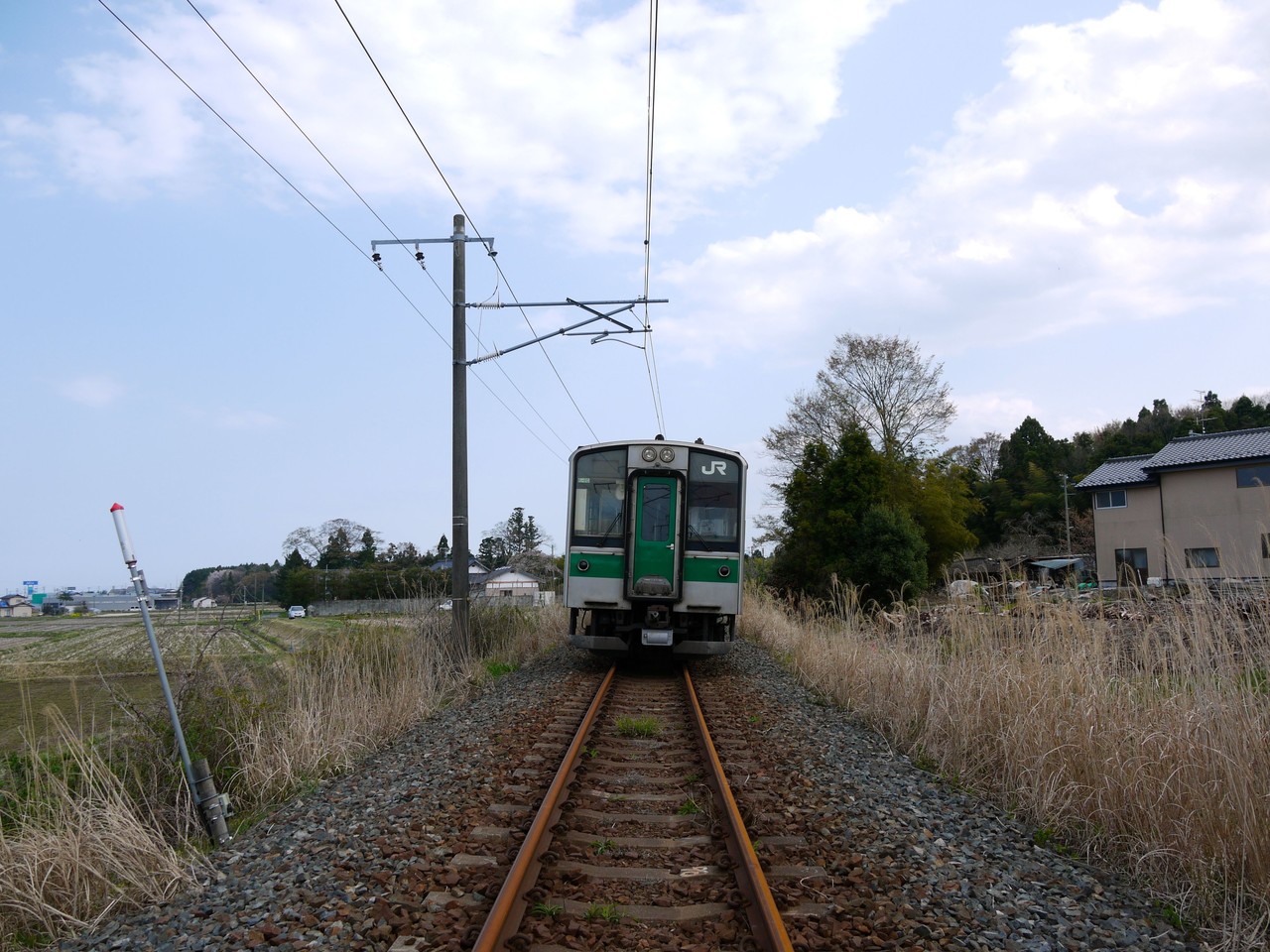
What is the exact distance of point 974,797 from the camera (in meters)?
5.32

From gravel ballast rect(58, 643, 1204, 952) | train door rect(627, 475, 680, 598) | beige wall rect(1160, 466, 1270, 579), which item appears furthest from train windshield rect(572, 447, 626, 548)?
beige wall rect(1160, 466, 1270, 579)

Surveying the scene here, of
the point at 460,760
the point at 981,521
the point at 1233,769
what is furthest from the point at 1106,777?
the point at 981,521

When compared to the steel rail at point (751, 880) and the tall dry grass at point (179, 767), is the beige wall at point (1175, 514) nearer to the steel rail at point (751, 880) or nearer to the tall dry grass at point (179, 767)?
the tall dry grass at point (179, 767)

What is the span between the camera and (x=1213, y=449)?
103 ft

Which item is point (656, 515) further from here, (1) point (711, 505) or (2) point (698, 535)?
(1) point (711, 505)

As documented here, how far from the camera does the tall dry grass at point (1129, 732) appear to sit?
367cm

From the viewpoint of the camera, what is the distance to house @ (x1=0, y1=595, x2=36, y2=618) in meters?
55.8

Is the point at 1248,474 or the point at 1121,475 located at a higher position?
the point at 1121,475

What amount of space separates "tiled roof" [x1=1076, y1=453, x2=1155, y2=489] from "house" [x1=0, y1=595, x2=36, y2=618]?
60.4 meters

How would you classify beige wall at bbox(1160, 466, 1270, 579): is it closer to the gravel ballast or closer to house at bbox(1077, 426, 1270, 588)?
house at bbox(1077, 426, 1270, 588)

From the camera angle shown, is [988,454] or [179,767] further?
[988,454]

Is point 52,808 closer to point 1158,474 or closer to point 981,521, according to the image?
point 1158,474

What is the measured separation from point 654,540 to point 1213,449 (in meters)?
28.8

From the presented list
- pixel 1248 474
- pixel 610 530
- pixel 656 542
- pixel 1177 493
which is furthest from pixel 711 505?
pixel 1177 493
